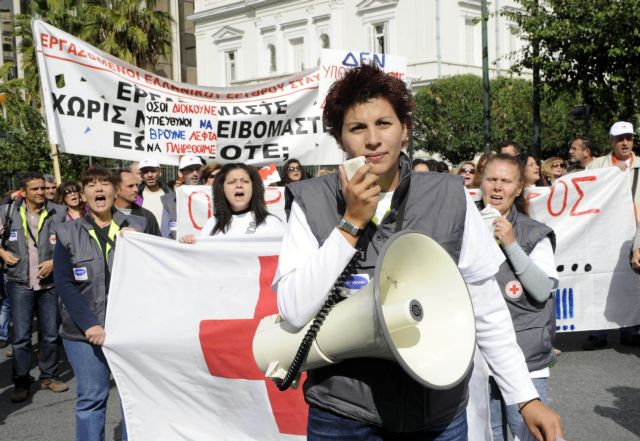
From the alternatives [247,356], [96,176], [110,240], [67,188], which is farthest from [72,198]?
[247,356]

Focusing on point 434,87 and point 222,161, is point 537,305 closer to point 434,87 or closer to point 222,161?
point 222,161

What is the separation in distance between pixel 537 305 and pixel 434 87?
29788 millimetres

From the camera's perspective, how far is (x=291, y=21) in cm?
4022

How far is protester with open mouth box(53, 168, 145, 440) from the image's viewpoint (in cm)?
403

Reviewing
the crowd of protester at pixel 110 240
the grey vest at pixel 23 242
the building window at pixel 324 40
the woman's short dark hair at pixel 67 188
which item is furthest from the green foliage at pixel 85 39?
the grey vest at pixel 23 242

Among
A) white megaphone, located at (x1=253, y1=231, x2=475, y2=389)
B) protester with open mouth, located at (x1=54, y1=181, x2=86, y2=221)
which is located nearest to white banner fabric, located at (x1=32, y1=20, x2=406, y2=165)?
protester with open mouth, located at (x1=54, y1=181, x2=86, y2=221)

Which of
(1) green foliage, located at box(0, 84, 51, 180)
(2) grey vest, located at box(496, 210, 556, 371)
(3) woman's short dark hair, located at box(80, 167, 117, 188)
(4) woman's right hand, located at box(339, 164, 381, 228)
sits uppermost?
(1) green foliage, located at box(0, 84, 51, 180)

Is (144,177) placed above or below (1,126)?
below

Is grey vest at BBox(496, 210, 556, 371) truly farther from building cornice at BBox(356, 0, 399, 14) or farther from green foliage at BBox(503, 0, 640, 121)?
building cornice at BBox(356, 0, 399, 14)

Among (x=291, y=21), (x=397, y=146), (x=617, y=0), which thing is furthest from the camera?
(x=291, y=21)

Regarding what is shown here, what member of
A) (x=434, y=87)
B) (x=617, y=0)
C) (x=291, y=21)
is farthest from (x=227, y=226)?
(x=291, y=21)

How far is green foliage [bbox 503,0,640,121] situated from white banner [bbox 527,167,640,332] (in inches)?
232

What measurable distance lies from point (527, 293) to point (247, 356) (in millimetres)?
1526

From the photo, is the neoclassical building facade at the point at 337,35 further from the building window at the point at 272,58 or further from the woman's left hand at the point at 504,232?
the woman's left hand at the point at 504,232
